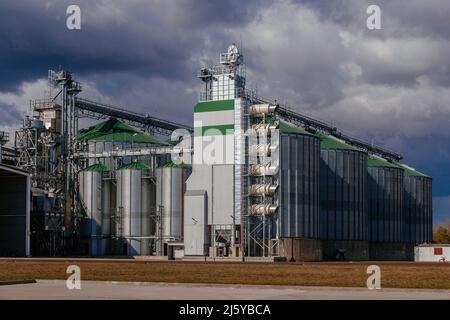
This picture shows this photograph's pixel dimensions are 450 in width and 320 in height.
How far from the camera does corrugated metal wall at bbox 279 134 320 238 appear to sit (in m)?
106

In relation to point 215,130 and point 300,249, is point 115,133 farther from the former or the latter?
point 300,249

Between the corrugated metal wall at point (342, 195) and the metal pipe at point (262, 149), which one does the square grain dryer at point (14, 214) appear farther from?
the corrugated metal wall at point (342, 195)

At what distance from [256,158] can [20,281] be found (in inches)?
2482

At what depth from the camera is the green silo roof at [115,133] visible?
131250 millimetres

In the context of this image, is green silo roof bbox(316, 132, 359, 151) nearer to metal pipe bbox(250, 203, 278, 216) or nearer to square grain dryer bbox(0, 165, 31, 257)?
metal pipe bbox(250, 203, 278, 216)

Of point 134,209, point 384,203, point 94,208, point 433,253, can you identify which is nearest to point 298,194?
point 134,209

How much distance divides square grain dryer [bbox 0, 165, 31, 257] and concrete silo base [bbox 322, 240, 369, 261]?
136ft

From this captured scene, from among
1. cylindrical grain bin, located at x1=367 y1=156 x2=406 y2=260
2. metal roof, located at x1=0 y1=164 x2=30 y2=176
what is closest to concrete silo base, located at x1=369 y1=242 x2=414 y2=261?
cylindrical grain bin, located at x1=367 y1=156 x2=406 y2=260

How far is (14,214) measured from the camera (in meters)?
109

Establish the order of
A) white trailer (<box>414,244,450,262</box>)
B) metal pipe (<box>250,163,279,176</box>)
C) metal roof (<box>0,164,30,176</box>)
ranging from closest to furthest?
metal pipe (<box>250,163,279,176</box>) → metal roof (<box>0,164,30,176</box>) → white trailer (<box>414,244,450,262</box>)

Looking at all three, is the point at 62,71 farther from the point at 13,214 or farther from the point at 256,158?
the point at 256,158

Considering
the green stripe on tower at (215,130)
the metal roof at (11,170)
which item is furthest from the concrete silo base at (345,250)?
the metal roof at (11,170)

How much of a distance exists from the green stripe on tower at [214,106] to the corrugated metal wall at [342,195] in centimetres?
2239

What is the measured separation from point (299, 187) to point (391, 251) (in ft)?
119
